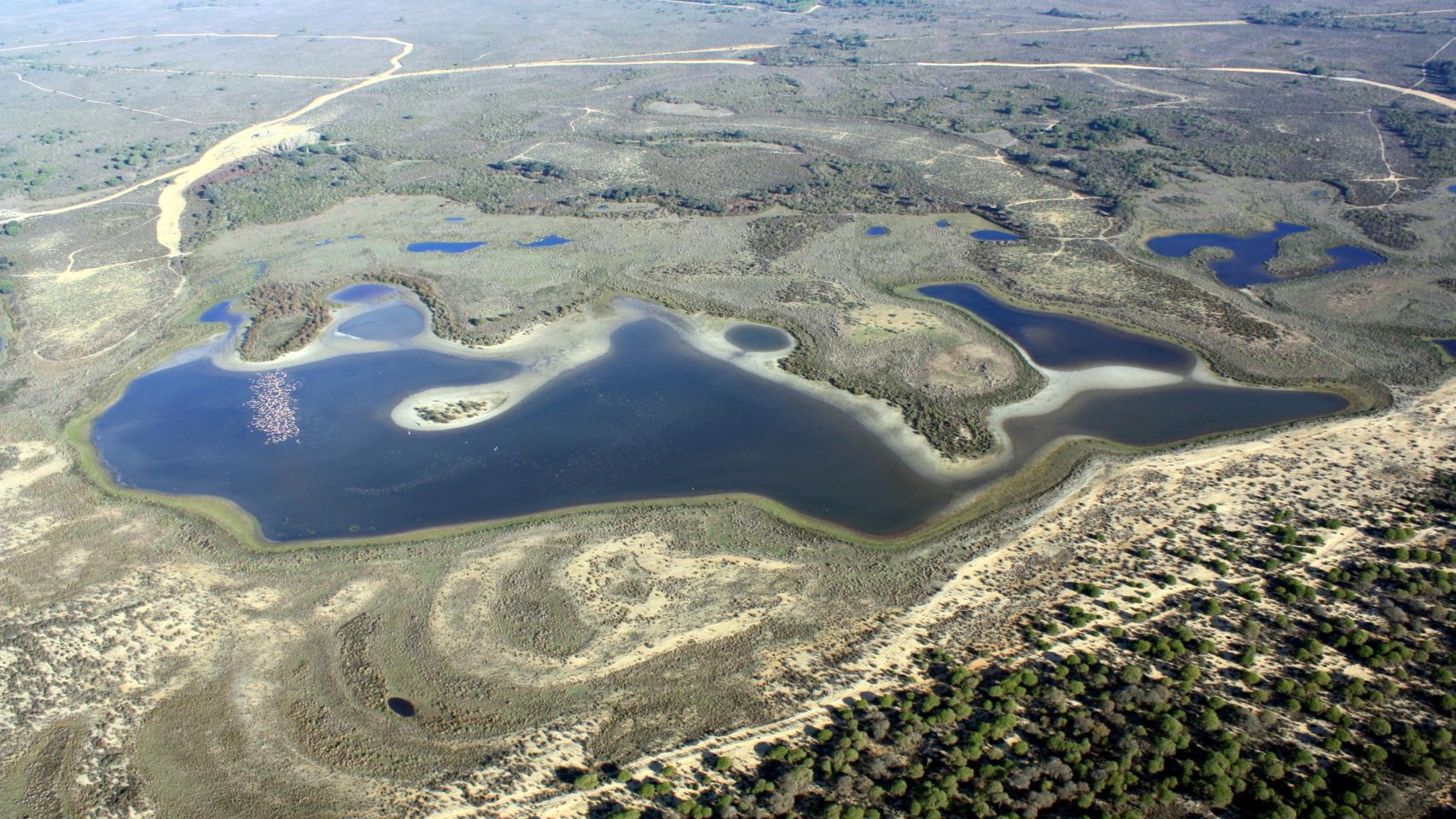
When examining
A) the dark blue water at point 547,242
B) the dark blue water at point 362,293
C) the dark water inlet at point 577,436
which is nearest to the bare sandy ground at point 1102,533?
the dark water inlet at point 577,436

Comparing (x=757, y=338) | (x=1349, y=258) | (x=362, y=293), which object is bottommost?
(x=362, y=293)

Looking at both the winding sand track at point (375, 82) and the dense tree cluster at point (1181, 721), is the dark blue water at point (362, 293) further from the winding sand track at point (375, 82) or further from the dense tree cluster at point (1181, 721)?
the dense tree cluster at point (1181, 721)

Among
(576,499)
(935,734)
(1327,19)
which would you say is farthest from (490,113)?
(1327,19)

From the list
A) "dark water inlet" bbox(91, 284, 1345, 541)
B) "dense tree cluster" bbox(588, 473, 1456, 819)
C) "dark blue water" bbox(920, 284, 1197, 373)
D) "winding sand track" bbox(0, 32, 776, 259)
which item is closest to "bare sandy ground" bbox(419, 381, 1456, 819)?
"dense tree cluster" bbox(588, 473, 1456, 819)

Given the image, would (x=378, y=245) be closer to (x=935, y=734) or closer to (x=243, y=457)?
(x=243, y=457)

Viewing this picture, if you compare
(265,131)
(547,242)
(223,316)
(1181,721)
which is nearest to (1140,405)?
(1181,721)

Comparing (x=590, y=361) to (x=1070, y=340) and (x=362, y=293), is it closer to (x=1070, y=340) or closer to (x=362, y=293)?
(x=362, y=293)
